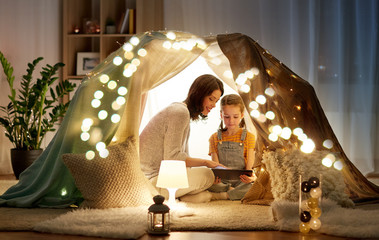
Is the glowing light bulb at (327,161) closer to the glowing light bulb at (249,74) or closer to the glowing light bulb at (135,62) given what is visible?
the glowing light bulb at (249,74)

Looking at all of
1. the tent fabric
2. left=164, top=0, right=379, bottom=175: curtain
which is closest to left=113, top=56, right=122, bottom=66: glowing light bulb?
the tent fabric

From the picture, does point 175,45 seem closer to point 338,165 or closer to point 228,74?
point 228,74

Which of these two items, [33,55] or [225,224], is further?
[33,55]

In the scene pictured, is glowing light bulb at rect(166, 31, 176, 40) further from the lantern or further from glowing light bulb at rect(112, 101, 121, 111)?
the lantern

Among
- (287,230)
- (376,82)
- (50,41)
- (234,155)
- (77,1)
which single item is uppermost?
(77,1)

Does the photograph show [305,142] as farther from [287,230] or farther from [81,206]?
[81,206]

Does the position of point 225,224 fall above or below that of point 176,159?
below

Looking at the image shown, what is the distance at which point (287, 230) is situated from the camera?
8.48 feet

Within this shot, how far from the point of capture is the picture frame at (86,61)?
5160 mm

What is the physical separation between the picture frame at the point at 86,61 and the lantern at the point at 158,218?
9.49 ft

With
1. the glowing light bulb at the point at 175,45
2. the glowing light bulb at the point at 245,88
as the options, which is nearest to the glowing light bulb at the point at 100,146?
the glowing light bulb at the point at 175,45

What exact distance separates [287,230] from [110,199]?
95 centimetres

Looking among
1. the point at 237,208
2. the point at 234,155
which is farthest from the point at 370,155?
the point at 237,208

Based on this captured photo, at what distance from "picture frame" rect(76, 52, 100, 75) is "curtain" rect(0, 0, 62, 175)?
0.71 ft
